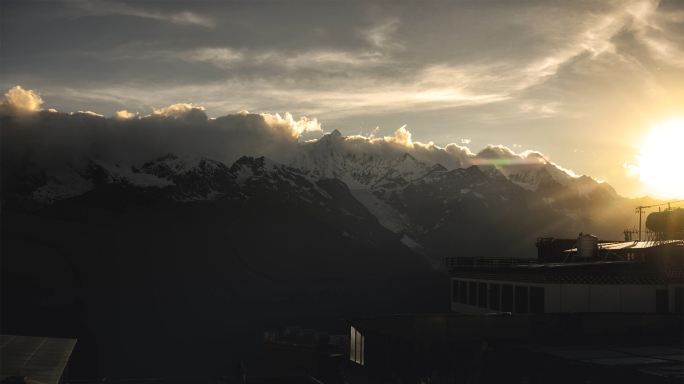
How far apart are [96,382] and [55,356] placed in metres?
8.21

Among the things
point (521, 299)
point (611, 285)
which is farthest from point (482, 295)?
point (611, 285)

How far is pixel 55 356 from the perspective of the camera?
30359 mm

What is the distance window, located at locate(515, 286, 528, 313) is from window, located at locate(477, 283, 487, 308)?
21.6ft

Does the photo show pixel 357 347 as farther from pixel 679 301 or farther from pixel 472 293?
pixel 679 301

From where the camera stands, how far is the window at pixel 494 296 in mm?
42819

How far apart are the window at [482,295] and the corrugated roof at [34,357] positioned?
32.2 m

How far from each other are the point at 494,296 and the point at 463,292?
318 inches

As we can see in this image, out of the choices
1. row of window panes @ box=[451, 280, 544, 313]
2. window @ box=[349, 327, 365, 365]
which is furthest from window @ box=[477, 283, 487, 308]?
window @ box=[349, 327, 365, 365]

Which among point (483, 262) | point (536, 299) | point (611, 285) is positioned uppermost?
point (611, 285)

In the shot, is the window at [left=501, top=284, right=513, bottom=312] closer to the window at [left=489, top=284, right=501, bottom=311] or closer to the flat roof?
the window at [left=489, top=284, right=501, bottom=311]

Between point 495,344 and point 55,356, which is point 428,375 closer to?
point 495,344

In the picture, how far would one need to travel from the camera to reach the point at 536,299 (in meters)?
36.1

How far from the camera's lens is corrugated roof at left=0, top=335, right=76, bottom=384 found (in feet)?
83.3

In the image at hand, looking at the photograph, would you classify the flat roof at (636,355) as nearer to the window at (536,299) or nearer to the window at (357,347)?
the window at (536,299)
